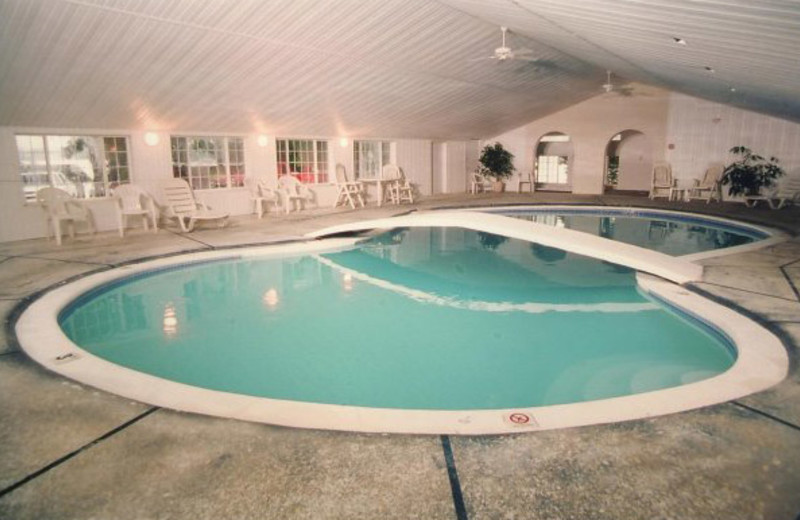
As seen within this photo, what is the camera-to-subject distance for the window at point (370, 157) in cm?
1495

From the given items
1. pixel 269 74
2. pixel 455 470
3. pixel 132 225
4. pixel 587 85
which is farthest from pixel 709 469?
pixel 587 85

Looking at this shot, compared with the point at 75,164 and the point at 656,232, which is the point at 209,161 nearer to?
the point at 75,164

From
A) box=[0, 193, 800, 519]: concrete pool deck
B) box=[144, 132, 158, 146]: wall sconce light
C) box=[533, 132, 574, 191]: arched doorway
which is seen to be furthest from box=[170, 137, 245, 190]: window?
box=[533, 132, 574, 191]: arched doorway

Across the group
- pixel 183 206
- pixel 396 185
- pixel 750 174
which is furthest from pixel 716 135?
pixel 183 206

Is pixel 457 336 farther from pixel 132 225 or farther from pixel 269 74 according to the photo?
pixel 132 225

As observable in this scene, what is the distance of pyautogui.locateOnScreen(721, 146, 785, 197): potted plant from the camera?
13531 millimetres

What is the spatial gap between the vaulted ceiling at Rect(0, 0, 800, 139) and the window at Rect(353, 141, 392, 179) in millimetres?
2287

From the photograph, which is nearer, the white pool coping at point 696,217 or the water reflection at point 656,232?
the white pool coping at point 696,217

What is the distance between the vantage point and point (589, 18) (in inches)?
211

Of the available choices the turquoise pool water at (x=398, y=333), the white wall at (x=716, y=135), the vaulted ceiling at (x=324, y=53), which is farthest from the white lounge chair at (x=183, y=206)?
the white wall at (x=716, y=135)

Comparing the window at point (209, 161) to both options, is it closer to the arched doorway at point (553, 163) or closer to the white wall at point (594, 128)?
the white wall at point (594, 128)

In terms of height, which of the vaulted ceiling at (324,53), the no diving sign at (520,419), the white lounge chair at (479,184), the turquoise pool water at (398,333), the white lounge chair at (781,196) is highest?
the vaulted ceiling at (324,53)

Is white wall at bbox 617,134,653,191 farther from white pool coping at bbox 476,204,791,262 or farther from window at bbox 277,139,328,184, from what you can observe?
window at bbox 277,139,328,184

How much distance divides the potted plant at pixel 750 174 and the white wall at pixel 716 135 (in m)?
0.44
